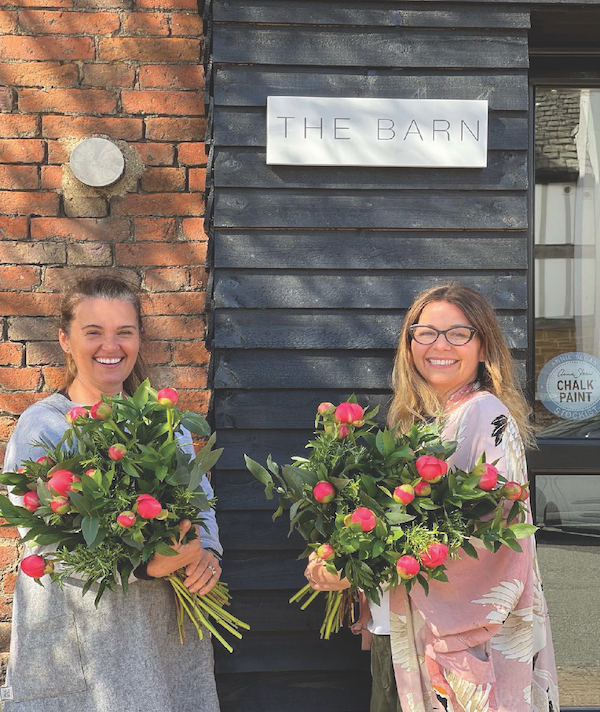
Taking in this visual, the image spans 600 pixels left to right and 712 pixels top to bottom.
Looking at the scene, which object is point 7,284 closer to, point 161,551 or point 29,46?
point 29,46

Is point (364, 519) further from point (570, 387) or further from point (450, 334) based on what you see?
point (570, 387)

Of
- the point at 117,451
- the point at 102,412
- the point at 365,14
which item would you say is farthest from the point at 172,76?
the point at 117,451

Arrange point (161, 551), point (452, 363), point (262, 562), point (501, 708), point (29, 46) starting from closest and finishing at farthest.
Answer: point (161, 551) → point (501, 708) → point (452, 363) → point (262, 562) → point (29, 46)

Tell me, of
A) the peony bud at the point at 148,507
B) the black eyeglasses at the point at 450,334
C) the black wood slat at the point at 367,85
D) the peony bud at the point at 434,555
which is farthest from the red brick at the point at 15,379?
the peony bud at the point at 434,555

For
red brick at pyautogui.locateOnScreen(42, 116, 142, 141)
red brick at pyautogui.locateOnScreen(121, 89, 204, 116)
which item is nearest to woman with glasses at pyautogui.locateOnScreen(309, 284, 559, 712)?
red brick at pyautogui.locateOnScreen(121, 89, 204, 116)

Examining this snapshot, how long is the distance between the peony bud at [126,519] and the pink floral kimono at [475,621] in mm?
721

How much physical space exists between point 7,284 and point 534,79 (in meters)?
1.95

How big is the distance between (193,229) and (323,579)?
55.4 inches

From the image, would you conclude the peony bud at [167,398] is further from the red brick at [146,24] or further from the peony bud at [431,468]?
the red brick at [146,24]

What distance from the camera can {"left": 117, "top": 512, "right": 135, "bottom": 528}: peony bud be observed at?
1.65 meters

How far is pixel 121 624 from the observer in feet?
6.43

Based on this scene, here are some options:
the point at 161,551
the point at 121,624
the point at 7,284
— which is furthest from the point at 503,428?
the point at 7,284

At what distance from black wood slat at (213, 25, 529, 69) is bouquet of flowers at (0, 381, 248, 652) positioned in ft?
4.18

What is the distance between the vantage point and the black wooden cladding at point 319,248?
2553 millimetres
